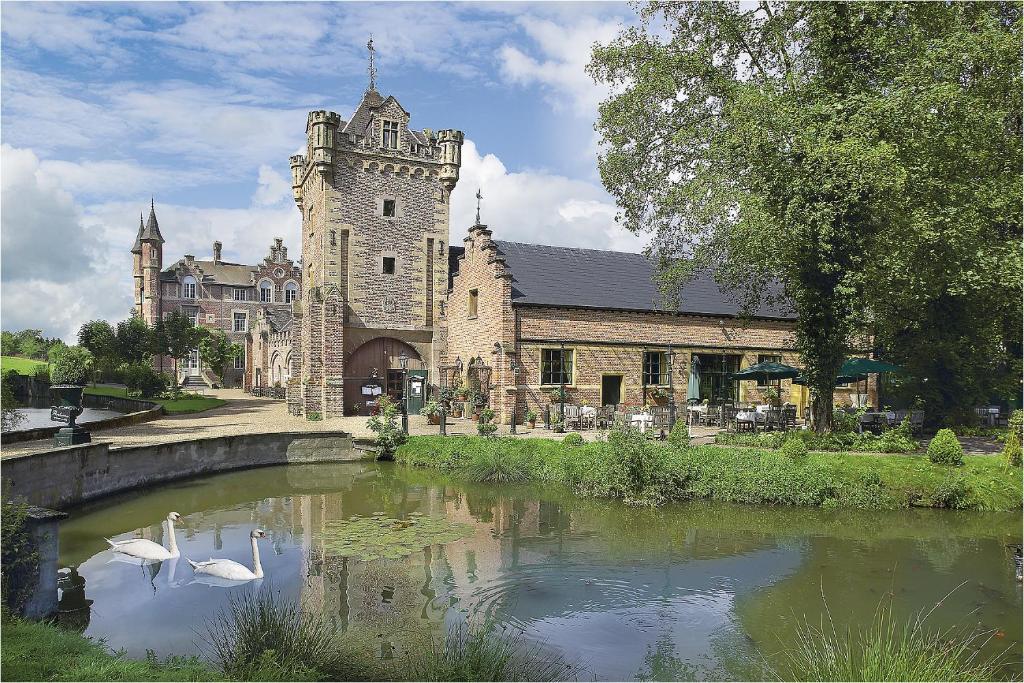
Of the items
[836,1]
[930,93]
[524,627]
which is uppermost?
[836,1]

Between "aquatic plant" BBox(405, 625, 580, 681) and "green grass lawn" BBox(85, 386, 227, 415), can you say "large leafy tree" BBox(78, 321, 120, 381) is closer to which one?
"green grass lawn" BBox(85, 386, 227, 415)

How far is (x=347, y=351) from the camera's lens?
28.4m

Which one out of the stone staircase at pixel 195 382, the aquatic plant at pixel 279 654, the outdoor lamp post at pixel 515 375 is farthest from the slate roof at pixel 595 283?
the stone staircase at pixel 195 382

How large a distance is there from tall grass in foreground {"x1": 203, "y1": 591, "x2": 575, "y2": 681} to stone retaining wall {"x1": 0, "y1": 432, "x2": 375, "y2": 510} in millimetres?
4149

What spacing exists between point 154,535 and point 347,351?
55.7 ft

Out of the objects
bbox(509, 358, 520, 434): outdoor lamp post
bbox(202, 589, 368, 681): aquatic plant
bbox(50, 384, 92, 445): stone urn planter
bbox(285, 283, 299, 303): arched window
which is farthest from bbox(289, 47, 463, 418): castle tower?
bbox(285, 283, 299, 303): arched window

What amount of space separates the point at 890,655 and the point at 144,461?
1516 centimetres

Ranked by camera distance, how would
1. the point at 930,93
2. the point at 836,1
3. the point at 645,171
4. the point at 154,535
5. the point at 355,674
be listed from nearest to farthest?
the point at 355,674, the point at 154,535, the point at 930,93, the point at 836,1, the point at 645,171

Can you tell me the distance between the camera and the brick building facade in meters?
55.8

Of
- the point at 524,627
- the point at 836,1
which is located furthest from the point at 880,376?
the point at 524,627

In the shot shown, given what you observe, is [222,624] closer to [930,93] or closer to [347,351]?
[930,93]

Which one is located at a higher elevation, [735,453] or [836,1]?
[836,1]

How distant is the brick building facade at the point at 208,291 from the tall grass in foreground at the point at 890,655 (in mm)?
51911

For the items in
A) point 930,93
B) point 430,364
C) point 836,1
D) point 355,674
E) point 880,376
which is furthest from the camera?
point 430,364
